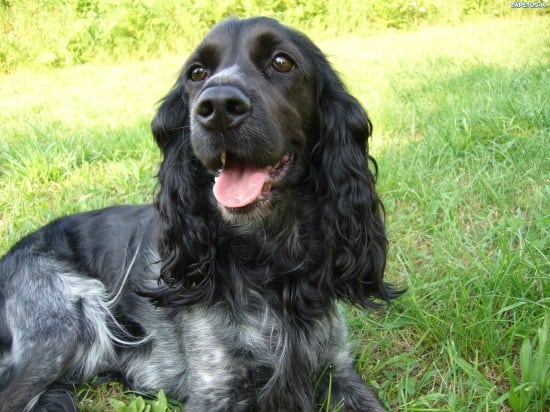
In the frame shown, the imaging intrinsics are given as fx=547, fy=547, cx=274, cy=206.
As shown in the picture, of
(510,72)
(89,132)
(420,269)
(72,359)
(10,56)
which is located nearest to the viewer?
(72,359)

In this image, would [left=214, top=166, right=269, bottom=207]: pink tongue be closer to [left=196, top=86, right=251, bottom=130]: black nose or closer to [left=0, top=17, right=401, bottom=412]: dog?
[left=0, top=17, right=401, bottom=412]: dog

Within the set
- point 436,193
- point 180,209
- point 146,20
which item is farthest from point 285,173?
point 146,20

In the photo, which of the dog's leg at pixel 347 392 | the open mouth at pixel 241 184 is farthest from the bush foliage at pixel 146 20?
the dog's leg at pixel 347 392

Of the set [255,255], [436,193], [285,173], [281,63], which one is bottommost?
[436,193]

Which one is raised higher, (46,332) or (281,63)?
(281,63)

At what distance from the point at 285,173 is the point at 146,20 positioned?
11.6 meters

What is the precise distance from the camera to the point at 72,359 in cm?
271

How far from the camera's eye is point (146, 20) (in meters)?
12.6

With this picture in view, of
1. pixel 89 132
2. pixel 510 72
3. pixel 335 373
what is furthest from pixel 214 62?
pixel 510 72

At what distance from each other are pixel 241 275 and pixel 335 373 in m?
0.64

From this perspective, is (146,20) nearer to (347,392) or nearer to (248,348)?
(248,348)

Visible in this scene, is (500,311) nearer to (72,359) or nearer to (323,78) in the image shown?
(323,78)

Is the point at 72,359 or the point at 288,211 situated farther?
the point at 72,359

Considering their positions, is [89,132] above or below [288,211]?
below
